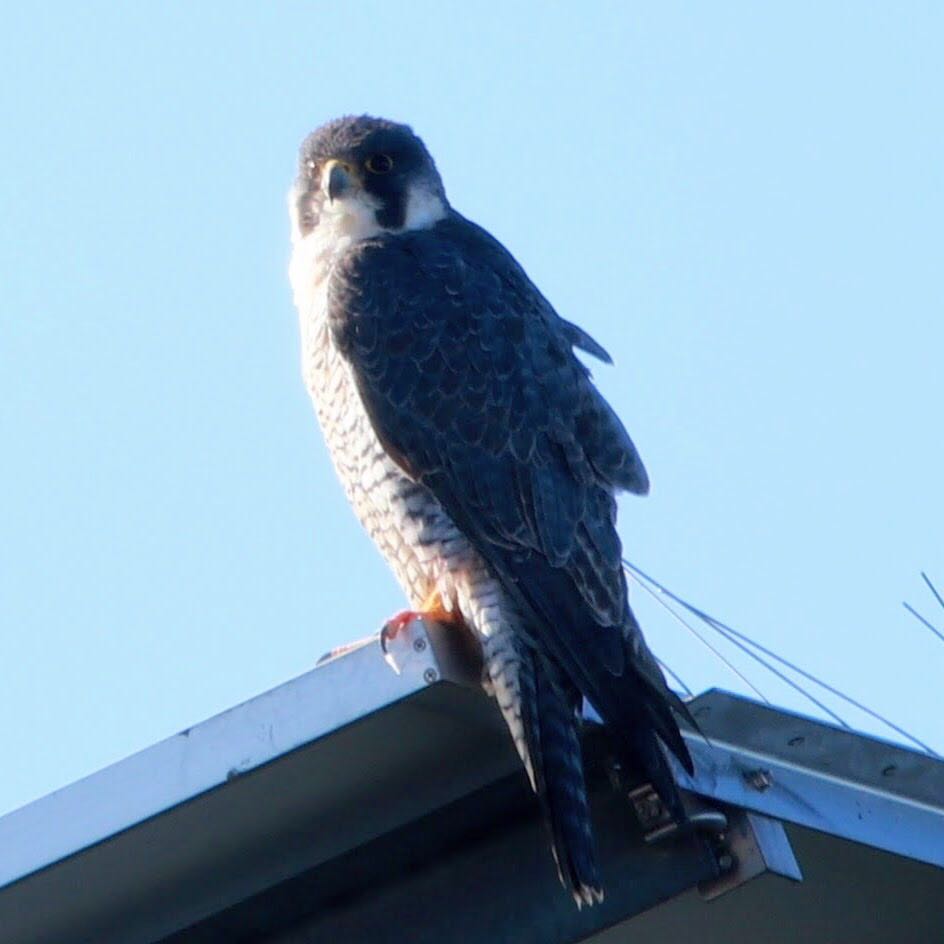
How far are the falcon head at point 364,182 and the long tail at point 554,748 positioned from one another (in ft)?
5.33

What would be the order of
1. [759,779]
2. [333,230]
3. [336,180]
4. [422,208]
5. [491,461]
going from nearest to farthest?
[759,779] → [491,461] → [333,230] → [336,180] → [422,208]

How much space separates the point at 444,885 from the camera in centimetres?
283

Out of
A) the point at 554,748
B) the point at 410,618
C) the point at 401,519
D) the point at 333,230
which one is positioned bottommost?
the point at 554,748

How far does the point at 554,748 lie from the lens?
285cm

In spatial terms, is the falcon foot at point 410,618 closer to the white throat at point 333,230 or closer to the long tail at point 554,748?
the long tail at point 554,748

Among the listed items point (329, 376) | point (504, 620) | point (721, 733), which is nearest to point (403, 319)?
point (329, 376)

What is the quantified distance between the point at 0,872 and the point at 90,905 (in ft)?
0.83

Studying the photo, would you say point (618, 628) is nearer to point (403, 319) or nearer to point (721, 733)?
point (721, 733)

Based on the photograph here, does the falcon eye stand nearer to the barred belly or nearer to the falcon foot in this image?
the barred belly

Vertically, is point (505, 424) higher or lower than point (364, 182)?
lower

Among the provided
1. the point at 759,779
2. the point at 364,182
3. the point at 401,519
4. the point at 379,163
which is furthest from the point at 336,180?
the point at 759,779

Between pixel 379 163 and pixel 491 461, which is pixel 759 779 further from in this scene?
pixel 379 163

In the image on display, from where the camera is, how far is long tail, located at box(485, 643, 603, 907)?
2641 mm

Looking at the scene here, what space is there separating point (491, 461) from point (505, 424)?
11 centimetres
